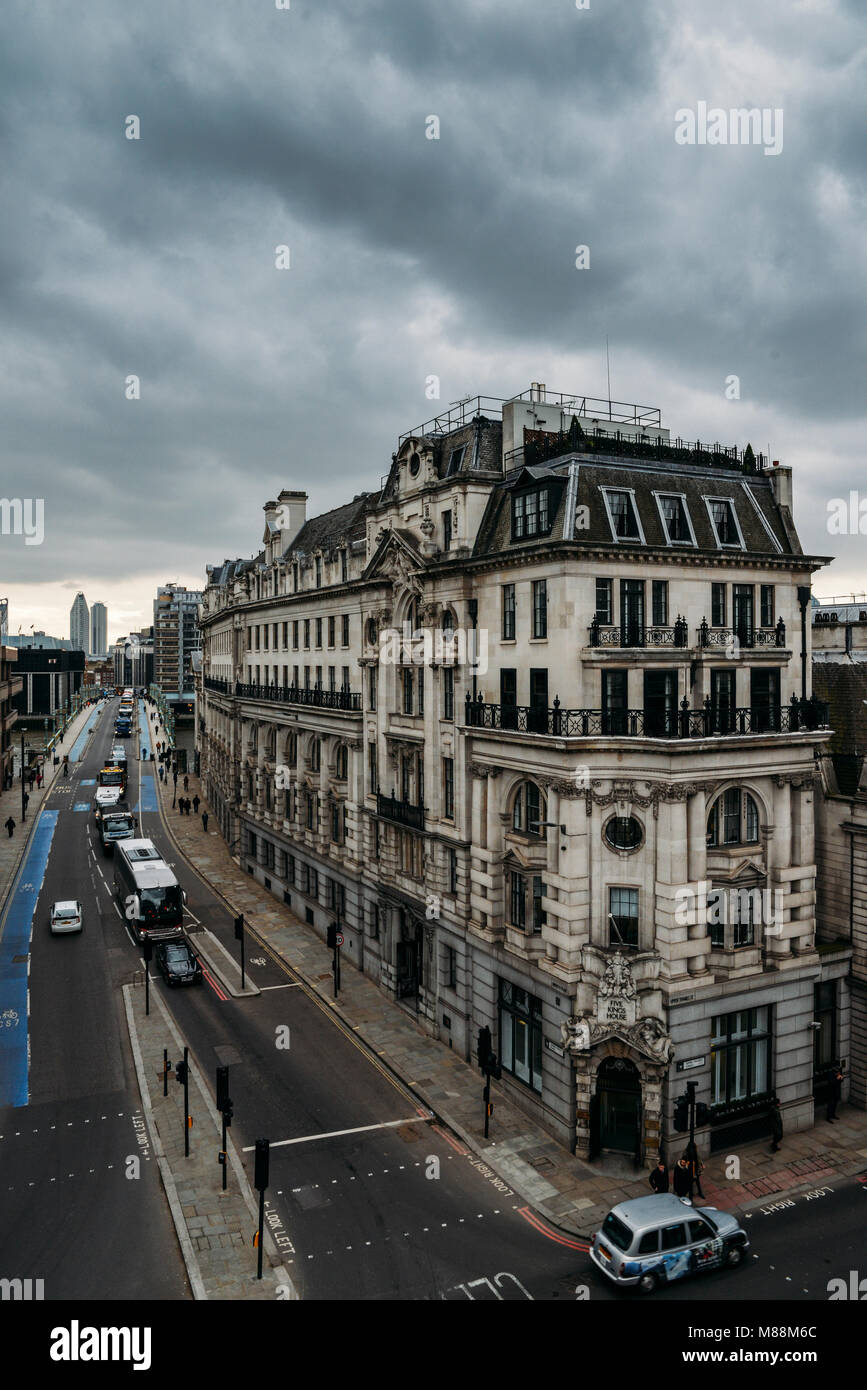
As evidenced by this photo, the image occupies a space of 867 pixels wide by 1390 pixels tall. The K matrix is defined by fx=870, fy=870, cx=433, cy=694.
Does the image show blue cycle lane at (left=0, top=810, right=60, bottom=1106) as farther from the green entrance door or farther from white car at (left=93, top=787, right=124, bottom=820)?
the green entrance door

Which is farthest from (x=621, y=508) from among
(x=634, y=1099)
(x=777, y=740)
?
(x=634, y=1099)

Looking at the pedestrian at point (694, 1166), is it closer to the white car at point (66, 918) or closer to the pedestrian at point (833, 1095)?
the pedestrian at point (833, 1095)

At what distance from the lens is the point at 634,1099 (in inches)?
1107

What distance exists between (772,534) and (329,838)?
95.7 feet

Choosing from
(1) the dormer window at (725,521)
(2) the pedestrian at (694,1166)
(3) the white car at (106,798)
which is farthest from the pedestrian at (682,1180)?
(3) the white car at (106,798)

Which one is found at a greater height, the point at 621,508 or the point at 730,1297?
the point at 621,508

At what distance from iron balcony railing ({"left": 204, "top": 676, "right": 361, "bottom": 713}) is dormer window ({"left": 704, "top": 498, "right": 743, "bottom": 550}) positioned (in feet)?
67.8

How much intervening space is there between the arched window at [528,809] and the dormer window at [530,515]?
9.33m

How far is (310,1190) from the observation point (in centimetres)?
2633

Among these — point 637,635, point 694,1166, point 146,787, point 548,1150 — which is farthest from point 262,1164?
point 146,787

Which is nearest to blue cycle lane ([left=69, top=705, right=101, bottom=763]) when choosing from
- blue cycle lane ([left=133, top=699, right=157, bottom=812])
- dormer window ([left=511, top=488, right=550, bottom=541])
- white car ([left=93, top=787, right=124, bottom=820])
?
blue cycle lane ([left=133, top=699, right=157, bottom=812])

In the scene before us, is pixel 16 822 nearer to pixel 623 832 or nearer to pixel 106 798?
pixel 106 798
